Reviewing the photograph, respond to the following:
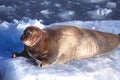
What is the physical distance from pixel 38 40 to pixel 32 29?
109mm

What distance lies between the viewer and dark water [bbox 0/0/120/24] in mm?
5818

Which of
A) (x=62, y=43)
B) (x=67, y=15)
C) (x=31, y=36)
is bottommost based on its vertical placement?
(x=67, y=15)

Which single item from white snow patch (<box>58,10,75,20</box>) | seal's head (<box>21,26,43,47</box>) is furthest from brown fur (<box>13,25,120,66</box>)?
white snow patch (<box>58,10,75,20</box>)

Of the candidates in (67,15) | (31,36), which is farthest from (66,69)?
(67,15)

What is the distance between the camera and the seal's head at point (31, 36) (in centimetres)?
330

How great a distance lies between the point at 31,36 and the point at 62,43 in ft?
1.04

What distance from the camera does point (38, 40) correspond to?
3357 mm

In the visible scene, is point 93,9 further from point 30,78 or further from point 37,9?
point 30,78

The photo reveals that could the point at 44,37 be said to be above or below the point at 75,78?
above

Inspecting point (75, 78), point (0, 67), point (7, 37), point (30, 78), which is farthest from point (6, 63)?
point (7, 37)

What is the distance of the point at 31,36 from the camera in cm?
331

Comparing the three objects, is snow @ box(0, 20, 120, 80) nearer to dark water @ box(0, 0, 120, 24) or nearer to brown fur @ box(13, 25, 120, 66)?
brown fur @ box(13, 25, 120, 66)

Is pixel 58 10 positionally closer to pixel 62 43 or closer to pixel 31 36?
pixel 62 43

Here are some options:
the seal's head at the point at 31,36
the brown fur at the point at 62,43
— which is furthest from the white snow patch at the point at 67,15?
the seal's head at the point at 31,36
